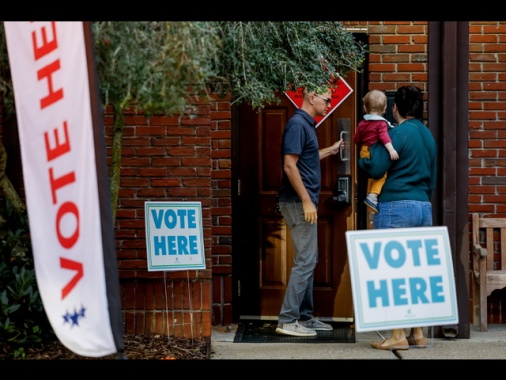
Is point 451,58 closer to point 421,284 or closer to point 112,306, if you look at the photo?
point 421,284

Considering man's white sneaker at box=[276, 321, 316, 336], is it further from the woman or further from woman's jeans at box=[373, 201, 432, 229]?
woman's jeans at box=[373, 201, 432, 229]

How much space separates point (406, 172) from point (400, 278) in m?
1.48

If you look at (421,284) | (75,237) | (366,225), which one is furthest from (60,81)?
(366,225)

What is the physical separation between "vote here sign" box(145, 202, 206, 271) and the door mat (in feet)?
3.48

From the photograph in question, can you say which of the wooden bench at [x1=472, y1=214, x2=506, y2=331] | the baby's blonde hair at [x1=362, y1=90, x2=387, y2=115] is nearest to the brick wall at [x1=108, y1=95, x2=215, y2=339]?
the baby's blonde hair at [x1=362, y1=90, x2=387, y2=115]

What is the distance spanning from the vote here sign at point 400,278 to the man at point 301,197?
1.75m

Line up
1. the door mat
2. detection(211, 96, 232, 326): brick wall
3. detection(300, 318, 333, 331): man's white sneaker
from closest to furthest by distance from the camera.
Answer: the door mat → detection(300, 318, 333, 331): man's white sneaker → detection(211, 96, 232, 326): brick wall

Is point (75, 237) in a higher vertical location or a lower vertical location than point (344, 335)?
higher

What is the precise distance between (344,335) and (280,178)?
152cm

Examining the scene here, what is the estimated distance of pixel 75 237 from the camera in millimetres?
4402

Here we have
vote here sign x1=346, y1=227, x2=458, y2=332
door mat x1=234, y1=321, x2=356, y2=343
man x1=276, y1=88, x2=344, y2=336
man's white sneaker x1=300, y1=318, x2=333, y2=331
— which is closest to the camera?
vote here sign x1=346, y1=227, x2=458, y2=332

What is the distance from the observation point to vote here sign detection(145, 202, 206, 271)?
21.5 ft

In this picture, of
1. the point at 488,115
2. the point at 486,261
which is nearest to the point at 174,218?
the point at 486,261
